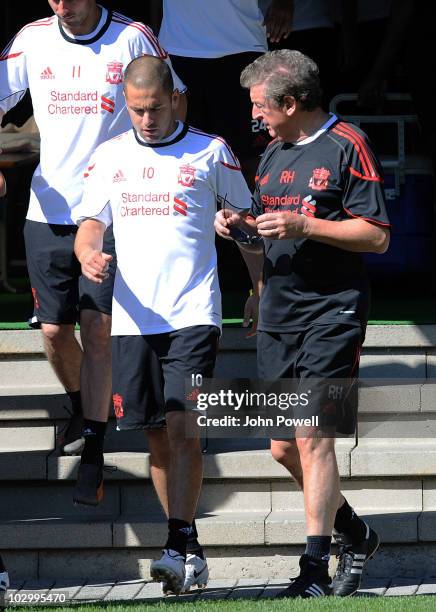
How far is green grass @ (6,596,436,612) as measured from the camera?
16.8 ft

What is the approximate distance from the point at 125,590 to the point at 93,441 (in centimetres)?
62

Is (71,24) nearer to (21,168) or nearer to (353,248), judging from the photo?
(353,248)

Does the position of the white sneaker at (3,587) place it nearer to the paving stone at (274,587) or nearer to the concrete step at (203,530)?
the concrete step at (203,530)

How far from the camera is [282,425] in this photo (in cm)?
559

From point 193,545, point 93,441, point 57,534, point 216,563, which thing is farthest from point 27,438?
point 193,545

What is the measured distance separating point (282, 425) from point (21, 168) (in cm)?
489

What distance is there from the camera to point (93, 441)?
19.7 feet

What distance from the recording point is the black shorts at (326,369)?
5359mm

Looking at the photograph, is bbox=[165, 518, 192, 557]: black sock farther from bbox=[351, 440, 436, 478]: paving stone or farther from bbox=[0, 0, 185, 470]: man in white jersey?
bbox=[351, 440, 436, 478]: paving stone

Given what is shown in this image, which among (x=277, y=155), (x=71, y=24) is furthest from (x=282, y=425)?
(x=71, y=24)

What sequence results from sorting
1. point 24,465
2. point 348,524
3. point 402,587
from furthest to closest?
point 24,465 → point 402,587 → point 348,524

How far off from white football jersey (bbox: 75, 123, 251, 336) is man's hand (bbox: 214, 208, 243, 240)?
176 millimetres

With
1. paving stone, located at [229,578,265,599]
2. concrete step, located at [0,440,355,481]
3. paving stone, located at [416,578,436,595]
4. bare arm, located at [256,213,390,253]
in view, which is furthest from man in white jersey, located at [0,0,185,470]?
paving stone, located at [416,578,436,595]

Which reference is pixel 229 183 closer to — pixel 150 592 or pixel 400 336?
pixel 400 336
